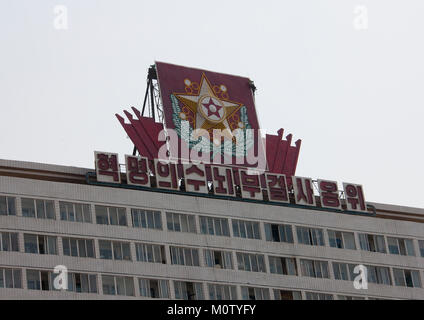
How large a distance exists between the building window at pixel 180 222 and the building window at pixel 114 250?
5.57 m

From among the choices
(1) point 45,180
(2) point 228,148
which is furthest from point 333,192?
(1) point 45,180

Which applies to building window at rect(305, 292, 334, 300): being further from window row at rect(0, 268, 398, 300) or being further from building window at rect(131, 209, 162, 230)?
building window at rect(131, 209, 162, 230)

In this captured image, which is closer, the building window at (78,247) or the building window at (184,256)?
the building window at (78,247)

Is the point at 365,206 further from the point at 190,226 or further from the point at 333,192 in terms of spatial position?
the point at 190,226

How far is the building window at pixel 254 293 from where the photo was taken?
108713 mm

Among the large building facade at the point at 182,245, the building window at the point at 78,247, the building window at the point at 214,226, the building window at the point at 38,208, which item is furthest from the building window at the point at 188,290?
the building window at the point at 38,208

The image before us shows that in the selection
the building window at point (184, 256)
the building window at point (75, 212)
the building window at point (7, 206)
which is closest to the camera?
the building window at point (7, 206)

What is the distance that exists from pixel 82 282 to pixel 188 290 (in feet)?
35.7

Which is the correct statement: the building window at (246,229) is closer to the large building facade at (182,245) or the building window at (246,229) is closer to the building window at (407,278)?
the large building facade at (182,245)

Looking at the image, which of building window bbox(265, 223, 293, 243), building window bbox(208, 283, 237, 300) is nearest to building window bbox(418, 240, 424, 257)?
building window bbox(265, 223, 293, 243)

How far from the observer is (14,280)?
324ft

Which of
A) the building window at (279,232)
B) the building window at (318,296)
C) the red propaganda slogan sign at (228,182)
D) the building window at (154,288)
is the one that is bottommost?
the building window at (318,296)

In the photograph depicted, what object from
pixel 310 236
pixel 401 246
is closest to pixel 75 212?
pixel 310 236

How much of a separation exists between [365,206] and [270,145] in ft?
40.6
